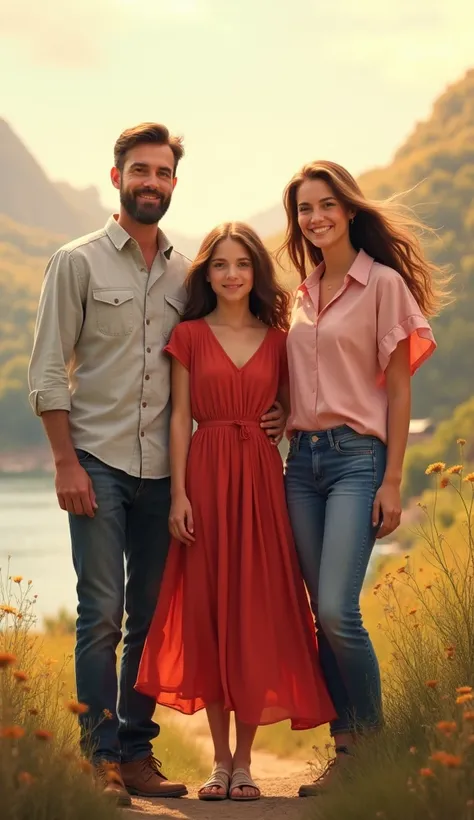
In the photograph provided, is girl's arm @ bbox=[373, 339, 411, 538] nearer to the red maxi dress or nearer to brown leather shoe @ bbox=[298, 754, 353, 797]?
the red maxi dress

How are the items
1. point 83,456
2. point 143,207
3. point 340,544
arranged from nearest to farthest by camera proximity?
point 340,544 < point 83,456 < point 143,207

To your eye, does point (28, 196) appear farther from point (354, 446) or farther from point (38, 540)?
point (354, 446)

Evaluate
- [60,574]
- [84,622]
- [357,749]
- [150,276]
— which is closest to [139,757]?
[84,622]

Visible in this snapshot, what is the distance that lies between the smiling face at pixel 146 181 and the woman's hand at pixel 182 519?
1.05m

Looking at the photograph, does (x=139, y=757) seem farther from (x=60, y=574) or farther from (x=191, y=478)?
(x=60, y=574)

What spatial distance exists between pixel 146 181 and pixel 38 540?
5515 centimetres

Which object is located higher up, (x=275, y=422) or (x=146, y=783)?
(x=275, y=422)

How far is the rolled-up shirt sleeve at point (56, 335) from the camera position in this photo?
13.2 ft

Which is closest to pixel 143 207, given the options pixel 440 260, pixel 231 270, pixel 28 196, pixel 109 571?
pixel 231 270

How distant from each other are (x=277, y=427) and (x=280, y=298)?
53 centimetres

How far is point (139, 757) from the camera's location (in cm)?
429

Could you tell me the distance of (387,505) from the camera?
3.93 meters

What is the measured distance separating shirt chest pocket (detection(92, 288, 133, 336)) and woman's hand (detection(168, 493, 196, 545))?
0.65m

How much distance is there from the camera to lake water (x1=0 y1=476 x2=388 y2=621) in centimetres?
5100
